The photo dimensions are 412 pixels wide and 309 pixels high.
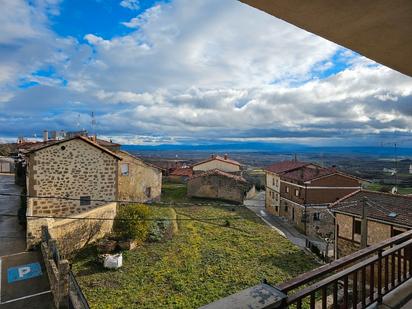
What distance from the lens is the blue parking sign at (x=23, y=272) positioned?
382 inches

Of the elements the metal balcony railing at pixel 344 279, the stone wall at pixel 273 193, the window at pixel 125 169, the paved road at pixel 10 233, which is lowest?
the stone wall at pixel 273 193

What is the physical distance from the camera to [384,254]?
11.0 feet

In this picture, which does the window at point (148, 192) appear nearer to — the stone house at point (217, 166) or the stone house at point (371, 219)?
the stone house at point (371, 219)

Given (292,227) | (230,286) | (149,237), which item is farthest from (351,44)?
(292,227)

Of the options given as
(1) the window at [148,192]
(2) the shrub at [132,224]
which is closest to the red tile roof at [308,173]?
(1) the window at [148,192]

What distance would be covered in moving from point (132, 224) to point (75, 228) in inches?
102

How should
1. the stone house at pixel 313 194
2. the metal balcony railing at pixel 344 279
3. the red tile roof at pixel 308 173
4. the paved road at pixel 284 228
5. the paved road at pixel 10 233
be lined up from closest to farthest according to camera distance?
the metal balcony railing at pixel 344 279 → the paved road at pixel 10 233 → the paved road at pixel 284 228 → the stone house at pixel 313 194 → the red tile roof at pixel 308 173

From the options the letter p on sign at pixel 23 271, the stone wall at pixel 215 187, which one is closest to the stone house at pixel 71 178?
the letter p on sign at pixel 23 271

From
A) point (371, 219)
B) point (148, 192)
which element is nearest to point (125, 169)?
point (148, 192)

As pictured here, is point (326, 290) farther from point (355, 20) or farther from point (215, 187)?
point (215, 187)

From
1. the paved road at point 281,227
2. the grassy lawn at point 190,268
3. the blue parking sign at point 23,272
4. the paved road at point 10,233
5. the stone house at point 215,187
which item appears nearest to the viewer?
the blue parking sign at point 23,272

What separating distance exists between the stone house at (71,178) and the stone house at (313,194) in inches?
641

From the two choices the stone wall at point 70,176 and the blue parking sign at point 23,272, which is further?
the stone wall at point 70,176

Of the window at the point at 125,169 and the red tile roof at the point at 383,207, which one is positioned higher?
the window at the point at 125,169
